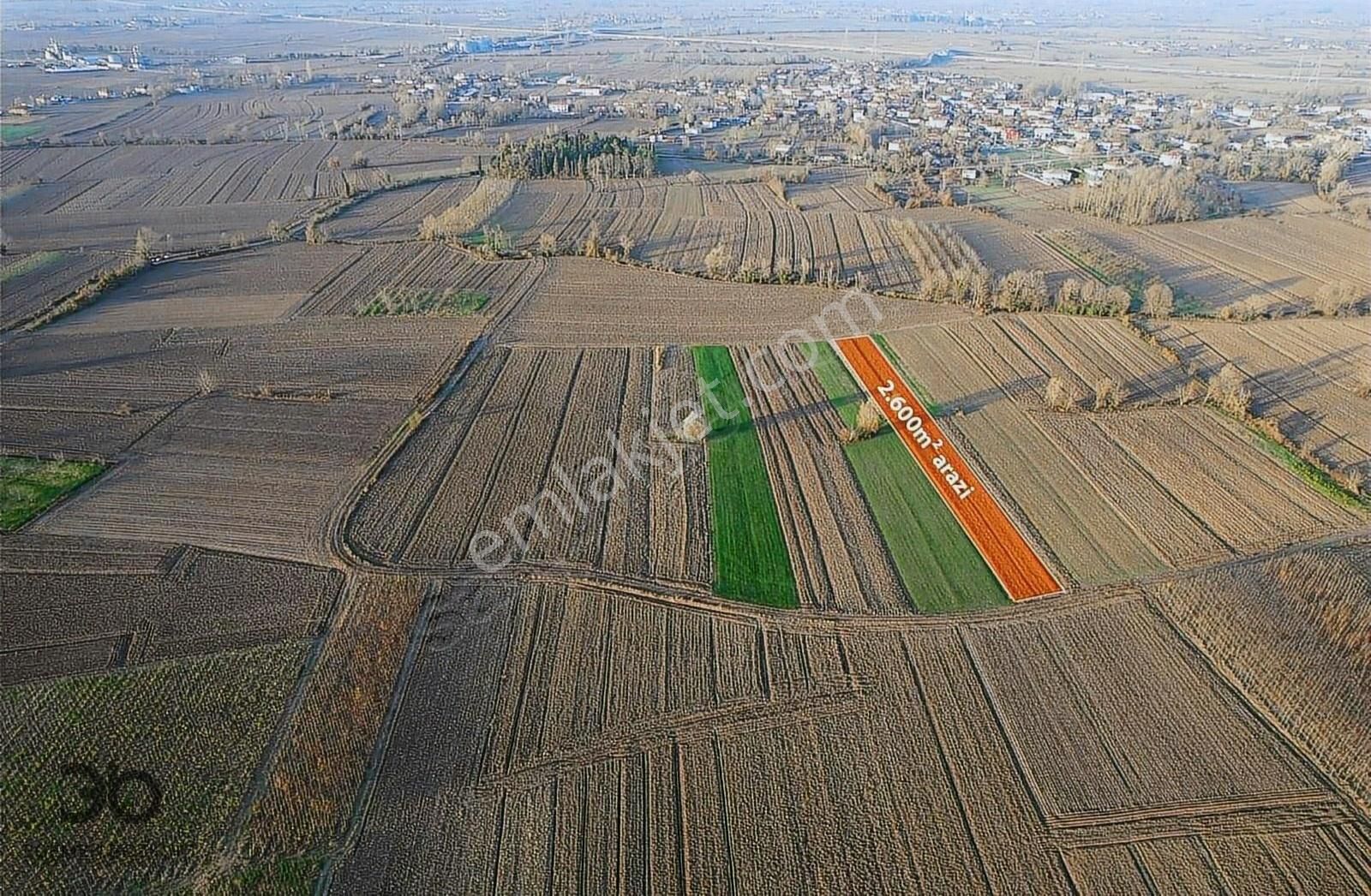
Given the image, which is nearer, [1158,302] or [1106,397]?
[1106,397]

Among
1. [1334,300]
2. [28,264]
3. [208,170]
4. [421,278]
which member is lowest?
[421,278]

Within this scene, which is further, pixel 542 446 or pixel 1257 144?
pixel 1257 144

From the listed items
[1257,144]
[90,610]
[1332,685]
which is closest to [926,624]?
[1332,685]

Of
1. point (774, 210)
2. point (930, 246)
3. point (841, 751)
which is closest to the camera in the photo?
point (841, 751)

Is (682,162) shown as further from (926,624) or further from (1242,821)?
(1242,821)

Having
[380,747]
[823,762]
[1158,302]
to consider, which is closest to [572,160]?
[1158,302]

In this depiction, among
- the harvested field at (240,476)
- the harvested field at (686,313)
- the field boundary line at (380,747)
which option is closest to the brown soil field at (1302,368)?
the harvested field at (686,313)

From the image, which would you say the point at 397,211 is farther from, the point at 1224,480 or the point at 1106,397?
the point at 1224,480
